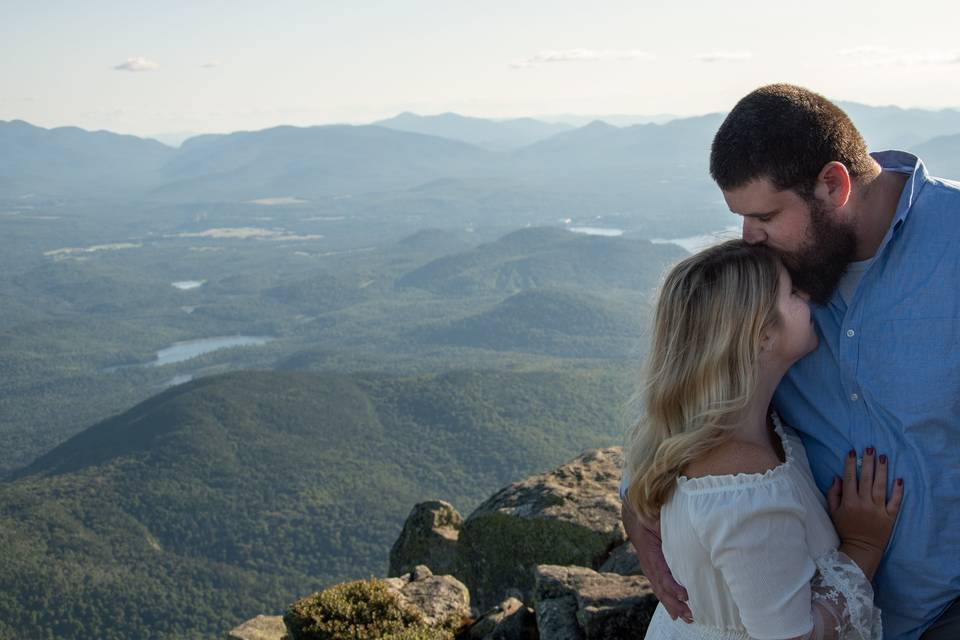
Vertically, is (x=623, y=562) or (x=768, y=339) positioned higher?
(x=768, y=339)

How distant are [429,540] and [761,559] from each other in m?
6.18

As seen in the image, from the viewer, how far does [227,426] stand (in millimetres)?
86500

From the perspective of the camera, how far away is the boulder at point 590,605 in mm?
5148

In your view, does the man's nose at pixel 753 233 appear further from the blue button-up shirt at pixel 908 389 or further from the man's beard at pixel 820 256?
the blue button-up shirt at pixel 908 389

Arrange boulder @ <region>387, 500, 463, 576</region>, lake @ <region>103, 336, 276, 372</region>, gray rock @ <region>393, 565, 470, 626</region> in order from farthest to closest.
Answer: lake @ <region>103, 336, 276, 372</region> < boulder @ <region>387, 500, 463, 576</region> < gray rock @ <region>393, 565, 470, 626</region>

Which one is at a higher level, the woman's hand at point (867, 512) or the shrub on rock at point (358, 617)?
the woman's hand at point (867, 512)

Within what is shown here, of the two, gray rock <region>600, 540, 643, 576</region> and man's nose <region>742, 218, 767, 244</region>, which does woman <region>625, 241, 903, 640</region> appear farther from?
gray rock <region>600, 540, 643, 576</region>

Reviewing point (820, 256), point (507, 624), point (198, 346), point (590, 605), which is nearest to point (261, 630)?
point (507, 624)

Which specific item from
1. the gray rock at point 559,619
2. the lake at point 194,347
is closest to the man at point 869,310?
the gray rock at point 559,619

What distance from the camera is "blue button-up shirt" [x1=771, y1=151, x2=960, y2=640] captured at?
3348 mm

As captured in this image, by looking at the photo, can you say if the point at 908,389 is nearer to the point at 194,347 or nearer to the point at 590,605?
the point at 590,605

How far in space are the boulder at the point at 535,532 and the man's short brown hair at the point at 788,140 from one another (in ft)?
15.2

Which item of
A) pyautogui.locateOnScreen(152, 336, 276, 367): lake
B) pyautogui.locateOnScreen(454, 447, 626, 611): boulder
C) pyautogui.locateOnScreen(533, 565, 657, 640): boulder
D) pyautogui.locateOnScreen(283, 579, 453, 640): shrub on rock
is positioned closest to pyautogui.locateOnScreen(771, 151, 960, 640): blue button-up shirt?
pyautogui.locateOnScreen(533, 565, 657, 640): boulder

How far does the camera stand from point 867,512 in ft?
11.3
